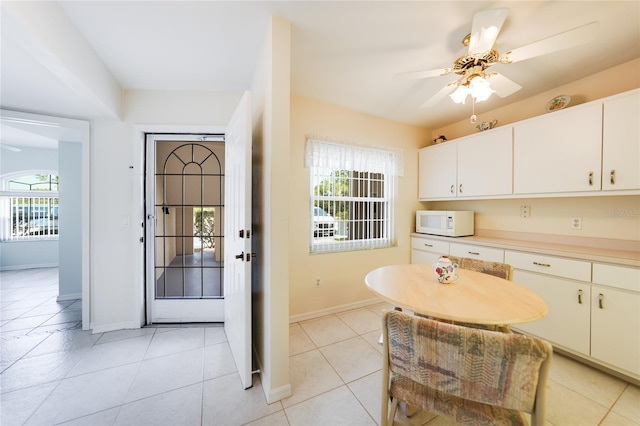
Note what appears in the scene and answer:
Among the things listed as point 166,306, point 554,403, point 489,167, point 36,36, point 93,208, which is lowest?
point 554,403

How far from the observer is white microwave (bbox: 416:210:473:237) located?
111 inches

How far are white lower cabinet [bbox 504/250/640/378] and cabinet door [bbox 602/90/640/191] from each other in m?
0.68

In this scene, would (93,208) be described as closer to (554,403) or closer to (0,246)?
(554,403)

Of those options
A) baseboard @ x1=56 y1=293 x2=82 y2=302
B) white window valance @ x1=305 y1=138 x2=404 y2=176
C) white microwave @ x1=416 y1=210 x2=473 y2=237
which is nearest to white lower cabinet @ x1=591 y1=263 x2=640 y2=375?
white microwave @ x1=416 y1=210 x2=473 y2=237

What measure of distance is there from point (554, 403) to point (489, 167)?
6.96 feet

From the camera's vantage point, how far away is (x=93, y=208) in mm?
2254

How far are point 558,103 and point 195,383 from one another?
154 inches

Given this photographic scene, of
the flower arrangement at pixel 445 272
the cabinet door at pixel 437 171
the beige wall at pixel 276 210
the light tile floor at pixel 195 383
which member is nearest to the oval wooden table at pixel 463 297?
the flower arrangement at pixel 445 272

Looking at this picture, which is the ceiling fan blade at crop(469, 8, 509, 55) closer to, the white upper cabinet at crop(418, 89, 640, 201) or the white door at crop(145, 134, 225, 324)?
the white upper cabinet at crop(418, 89, 640, 201)

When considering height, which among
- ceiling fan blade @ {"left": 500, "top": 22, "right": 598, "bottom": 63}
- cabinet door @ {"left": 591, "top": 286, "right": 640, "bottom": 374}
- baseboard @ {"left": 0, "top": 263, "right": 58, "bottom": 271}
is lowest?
baseboard @ {"left": 0, "top": 263, "right": 58, "bottom": 271}

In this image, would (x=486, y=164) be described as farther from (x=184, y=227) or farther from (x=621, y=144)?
(x=184, y=227)

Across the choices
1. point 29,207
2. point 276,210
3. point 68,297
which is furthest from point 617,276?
point 29,207

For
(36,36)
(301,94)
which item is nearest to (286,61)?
(301,94)

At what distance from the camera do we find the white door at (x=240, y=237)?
5.12 feet
